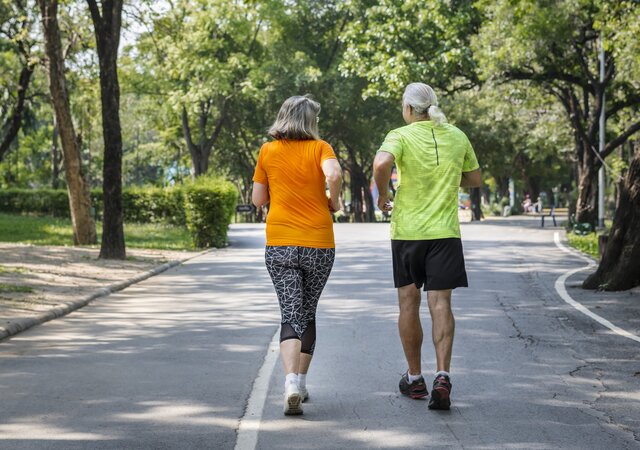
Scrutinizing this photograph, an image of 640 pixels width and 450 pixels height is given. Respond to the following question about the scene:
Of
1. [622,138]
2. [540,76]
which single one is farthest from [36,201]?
[622,138]

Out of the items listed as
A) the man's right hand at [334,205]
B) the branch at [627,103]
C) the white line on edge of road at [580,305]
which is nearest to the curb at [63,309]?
the man's right hand at [334,205]

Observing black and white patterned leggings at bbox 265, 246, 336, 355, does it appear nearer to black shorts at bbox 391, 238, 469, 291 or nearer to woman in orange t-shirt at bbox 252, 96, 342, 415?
woman in orange t-shirt at bbox 252, 96, 342, 415

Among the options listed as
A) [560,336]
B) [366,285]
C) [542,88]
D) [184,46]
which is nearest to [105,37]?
[366,285]

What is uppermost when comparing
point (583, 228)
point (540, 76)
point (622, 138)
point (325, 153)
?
point (540, 76)

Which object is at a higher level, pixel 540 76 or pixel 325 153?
pixel 540 76

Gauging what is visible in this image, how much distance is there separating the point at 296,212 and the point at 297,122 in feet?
1.81

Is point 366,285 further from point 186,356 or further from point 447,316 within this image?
point 447,316

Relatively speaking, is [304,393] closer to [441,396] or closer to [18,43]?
[441,396]

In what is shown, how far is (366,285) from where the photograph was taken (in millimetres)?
14320

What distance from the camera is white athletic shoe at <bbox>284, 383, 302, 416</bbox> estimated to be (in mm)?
5801

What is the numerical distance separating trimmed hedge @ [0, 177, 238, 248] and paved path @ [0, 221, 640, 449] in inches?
429

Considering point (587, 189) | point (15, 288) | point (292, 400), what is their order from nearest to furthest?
1. point (292, 400)
2. point (15, 288)
3. point (587, 189)

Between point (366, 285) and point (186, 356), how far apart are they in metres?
6.40

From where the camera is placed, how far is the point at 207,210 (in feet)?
79.7
